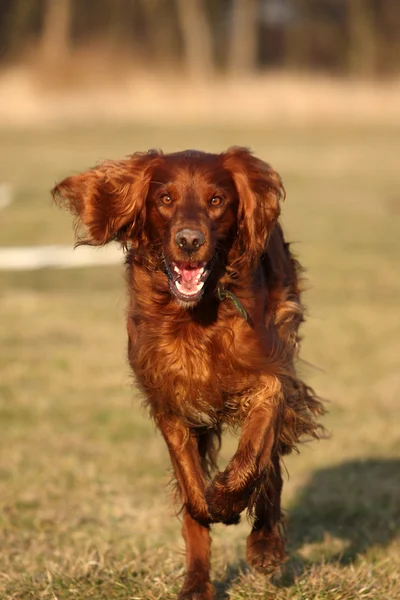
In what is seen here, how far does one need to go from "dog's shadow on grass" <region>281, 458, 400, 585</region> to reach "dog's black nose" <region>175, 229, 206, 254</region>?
1539 mm

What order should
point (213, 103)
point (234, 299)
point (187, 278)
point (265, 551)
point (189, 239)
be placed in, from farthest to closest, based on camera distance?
point (213, 103), point (265, 551), point (234, 299), point (187, 278), point (189, 239)

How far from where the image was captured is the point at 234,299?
3834mm

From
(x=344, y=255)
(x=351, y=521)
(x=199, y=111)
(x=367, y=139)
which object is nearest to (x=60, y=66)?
(x=199, y=111)

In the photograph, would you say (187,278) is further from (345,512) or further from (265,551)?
(345,512)

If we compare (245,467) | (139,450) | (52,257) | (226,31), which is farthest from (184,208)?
(226,31)

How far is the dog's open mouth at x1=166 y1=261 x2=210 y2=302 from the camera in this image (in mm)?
3697

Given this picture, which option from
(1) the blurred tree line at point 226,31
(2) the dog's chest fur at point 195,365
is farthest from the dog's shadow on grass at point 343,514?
(1) the blurred tree line at point 226,31

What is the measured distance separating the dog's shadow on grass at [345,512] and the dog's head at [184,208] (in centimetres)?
139

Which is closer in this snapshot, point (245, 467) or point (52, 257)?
point (245, 467)

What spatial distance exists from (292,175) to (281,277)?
18.5 metres

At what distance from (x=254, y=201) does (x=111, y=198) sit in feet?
1.62

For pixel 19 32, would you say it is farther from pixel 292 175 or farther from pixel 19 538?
pixel 19 538

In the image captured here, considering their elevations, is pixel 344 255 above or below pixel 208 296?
below

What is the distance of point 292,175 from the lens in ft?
74.2
